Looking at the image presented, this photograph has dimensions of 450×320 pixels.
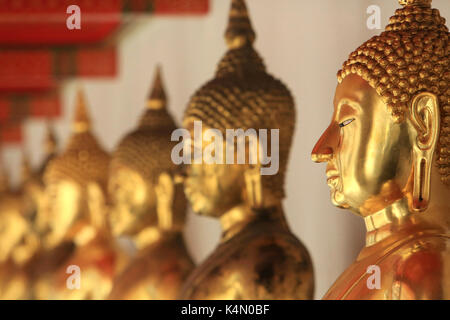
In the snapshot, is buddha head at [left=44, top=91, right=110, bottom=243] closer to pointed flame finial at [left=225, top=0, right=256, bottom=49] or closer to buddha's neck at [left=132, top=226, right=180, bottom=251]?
buddha's neck at [left=132, top=226, right=180, bottom=251]

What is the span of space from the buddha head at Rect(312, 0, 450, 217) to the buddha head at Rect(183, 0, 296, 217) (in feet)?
1.87

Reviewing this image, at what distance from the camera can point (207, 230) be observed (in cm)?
347

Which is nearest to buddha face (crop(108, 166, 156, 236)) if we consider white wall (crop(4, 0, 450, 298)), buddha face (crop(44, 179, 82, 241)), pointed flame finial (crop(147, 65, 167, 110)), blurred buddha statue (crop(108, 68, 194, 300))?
blurred buddha statue (crop(108, 68, 194, 300))

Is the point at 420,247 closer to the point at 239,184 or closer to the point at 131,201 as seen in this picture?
the point at 239,184

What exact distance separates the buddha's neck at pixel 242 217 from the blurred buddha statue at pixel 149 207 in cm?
42

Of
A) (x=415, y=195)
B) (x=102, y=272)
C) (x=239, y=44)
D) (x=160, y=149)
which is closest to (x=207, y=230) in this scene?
(x=102, y=272)

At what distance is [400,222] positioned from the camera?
1843 mm

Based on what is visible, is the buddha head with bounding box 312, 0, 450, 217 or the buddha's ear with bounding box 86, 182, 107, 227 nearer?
the buddha head with bounding box 312, 0, 450, 217

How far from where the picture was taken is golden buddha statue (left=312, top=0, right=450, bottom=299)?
1.80m

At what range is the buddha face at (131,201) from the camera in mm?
2953
